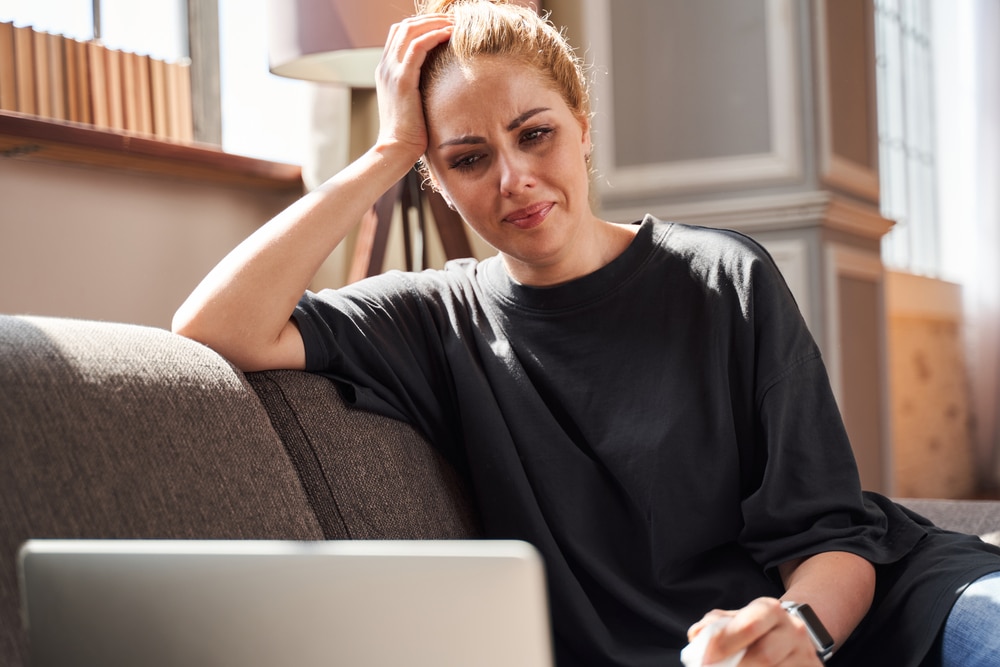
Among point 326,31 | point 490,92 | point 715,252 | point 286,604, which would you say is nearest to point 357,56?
point 326,31

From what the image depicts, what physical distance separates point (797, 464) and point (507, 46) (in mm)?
561

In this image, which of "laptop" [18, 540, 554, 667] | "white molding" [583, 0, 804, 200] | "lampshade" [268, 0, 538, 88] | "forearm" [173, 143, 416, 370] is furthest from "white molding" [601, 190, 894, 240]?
"laptop" [18, 540, 554, 667]

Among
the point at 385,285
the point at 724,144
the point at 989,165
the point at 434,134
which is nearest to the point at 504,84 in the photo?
the point at 434,134

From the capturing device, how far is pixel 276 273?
1203 mm

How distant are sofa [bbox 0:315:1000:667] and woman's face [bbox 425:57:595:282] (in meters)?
0.26

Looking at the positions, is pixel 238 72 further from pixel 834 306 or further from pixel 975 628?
pixel 975 628

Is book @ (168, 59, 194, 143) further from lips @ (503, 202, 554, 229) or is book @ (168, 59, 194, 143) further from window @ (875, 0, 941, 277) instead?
window @ (875, 0, 941, 277)

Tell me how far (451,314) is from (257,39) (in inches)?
69.8

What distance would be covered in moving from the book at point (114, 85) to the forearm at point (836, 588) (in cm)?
173

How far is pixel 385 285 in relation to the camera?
52.4 inches

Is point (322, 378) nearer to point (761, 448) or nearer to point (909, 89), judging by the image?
point (761, 448)

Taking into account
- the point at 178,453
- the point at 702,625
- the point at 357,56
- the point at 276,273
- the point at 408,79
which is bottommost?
the point at 702,625

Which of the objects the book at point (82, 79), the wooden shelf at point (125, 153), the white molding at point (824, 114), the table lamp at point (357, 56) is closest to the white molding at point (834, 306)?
the white molding at point (824, 114)

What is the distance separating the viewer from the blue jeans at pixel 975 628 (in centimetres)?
103
